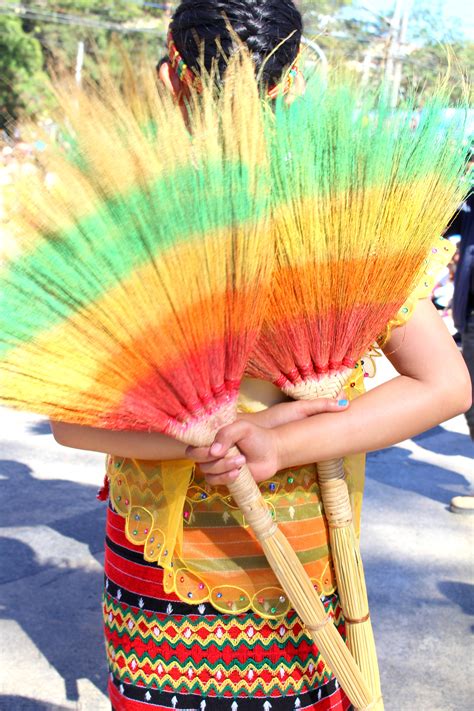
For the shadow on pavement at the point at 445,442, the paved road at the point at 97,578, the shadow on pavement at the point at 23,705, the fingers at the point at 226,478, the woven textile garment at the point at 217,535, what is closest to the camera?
the fingers at the point at 226,478

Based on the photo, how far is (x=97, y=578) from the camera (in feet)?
11.7

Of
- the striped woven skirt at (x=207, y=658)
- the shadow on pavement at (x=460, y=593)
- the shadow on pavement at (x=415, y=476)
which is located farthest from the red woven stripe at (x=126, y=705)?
the shadow on pavement at (x=415, y=476)

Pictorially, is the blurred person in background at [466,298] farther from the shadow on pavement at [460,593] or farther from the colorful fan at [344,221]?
the colorful fan at [344,221]

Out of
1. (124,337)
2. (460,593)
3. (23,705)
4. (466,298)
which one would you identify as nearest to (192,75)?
(124,337)

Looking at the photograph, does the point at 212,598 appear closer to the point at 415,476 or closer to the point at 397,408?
the point at 397,408

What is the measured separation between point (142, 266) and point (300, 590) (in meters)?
0.51

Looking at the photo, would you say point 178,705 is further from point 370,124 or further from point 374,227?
point 370,124

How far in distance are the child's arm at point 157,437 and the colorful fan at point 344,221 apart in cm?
3

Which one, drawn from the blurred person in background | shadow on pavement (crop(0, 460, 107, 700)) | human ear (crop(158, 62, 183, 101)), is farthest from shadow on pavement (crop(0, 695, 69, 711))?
the blurred person in background

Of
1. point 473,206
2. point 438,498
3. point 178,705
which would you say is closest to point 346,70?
point 178,705

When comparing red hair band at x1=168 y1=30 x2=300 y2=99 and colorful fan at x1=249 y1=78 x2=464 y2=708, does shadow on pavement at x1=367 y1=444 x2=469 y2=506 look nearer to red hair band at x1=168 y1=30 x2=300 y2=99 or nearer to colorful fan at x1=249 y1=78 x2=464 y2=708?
colorful fan at x1=249 y1=78 x2=464 y2=708

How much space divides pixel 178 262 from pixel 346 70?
0.43 meters

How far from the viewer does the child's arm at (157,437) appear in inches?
49.9

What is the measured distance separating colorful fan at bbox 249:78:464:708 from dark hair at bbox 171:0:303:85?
7 cm
